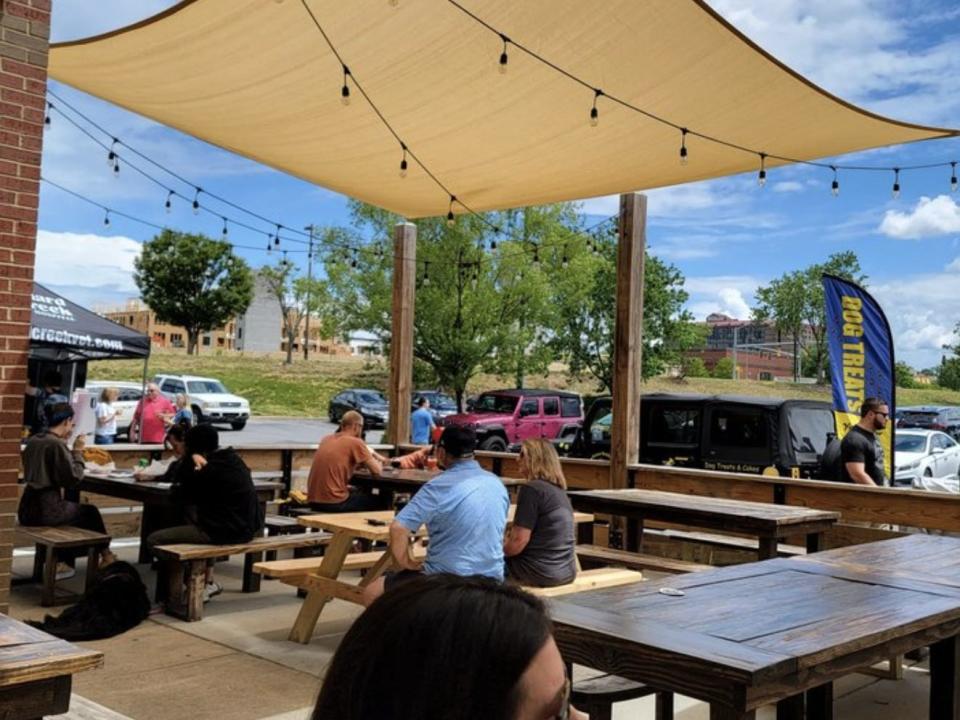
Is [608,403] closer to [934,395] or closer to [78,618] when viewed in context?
[78,618]

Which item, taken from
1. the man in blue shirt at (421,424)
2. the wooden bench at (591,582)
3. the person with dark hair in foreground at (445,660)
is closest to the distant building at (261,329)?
the man in blue shirt at (421,424)

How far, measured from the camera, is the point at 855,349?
28.5 feet

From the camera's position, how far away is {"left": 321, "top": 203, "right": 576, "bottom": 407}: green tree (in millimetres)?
25141

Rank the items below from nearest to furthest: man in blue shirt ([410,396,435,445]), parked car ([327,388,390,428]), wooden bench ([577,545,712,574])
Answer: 1. wooden bench ([577,545,712,574])
2. man in blue shirt ([410,396,435,445])
3. parked car ([327,388,390,428])

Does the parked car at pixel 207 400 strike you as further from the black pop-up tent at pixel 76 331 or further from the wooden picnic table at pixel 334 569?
the wooden picnic table at pixel 334 569

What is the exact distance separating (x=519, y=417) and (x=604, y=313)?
13700mm

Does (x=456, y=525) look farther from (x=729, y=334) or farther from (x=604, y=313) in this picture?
(x=729, y=334)

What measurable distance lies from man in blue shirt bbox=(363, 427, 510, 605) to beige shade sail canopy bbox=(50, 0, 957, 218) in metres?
3.02

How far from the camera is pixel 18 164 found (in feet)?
12.8

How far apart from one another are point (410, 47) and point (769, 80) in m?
2.44

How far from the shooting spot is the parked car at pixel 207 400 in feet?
83.6

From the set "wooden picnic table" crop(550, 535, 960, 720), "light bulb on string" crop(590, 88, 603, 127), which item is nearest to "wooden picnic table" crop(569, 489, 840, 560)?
"wooden picnic table" crop(550, 535, 960, 720)

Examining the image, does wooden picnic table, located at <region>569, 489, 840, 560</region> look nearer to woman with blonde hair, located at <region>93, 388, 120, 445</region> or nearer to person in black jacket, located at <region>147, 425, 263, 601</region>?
person in black jacket, located at <region>147, 425, 263, 601</region>

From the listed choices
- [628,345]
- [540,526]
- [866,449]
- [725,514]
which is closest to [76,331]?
[628,345]
